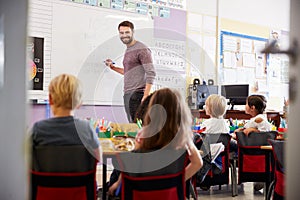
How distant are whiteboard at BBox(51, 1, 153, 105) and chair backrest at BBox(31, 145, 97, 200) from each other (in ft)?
9.50

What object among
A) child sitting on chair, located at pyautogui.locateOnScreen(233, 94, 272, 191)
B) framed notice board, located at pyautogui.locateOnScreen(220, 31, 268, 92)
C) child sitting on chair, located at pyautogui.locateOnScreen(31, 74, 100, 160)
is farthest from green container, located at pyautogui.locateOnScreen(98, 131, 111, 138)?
framed notice board, located at pyautogui.locateOnScreen(220, 31, 268, 92)

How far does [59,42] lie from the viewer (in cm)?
453

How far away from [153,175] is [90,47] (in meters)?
3.31

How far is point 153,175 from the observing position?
1.72 meters

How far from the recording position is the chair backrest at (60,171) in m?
1.68

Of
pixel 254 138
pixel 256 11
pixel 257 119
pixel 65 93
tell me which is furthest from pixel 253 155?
pixel 256 11

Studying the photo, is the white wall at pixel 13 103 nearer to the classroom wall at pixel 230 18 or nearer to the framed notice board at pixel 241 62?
the classroom wall at pixel 230 18

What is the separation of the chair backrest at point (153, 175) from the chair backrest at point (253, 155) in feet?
5.63

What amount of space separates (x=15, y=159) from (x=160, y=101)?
1.14 metres

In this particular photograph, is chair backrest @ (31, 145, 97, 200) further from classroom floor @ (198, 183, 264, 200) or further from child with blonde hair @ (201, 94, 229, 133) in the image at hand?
classroom floor @ (198, 183, 264, 200)

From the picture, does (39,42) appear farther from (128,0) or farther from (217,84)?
(217,84)

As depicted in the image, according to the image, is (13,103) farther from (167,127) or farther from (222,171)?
(222,171)

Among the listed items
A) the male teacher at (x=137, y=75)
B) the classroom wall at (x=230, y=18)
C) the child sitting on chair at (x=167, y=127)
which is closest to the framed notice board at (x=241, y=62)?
the classroom wall at (x=230, y=18)

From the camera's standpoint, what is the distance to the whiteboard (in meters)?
4.54
